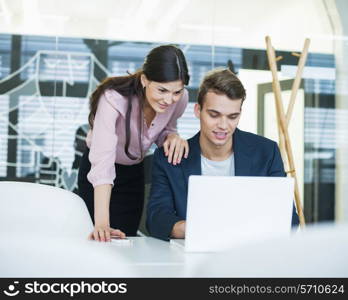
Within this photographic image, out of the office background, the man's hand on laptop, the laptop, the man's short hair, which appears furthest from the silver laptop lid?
the office background

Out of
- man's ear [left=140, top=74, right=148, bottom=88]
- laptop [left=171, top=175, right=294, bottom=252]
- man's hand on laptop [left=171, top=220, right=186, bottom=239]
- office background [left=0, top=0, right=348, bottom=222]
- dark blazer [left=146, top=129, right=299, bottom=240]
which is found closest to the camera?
laptop [left=171, top=175, right=294, bottom=252]

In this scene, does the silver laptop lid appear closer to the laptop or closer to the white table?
the laptop

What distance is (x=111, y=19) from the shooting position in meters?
4.66

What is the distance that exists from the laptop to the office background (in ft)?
9.99

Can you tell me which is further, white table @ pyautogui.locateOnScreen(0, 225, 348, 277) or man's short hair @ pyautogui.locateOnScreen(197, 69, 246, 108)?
man's short hair @ pyautogui.locateOnScreen(197, 69, 246, 108)

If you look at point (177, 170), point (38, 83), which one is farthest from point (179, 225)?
point (38, 83)

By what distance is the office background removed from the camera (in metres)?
4.46

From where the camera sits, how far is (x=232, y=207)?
4.88 ft

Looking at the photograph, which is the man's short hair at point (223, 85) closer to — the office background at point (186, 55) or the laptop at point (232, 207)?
the laptop at point (232, 207)

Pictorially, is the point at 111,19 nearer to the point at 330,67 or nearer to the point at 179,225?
the point at 330,67

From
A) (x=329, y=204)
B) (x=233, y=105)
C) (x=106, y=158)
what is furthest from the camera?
(x=329, y=204)

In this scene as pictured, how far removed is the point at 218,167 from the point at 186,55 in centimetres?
264

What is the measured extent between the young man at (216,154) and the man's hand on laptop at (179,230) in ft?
0.51

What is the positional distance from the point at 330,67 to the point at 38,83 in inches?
94.7
